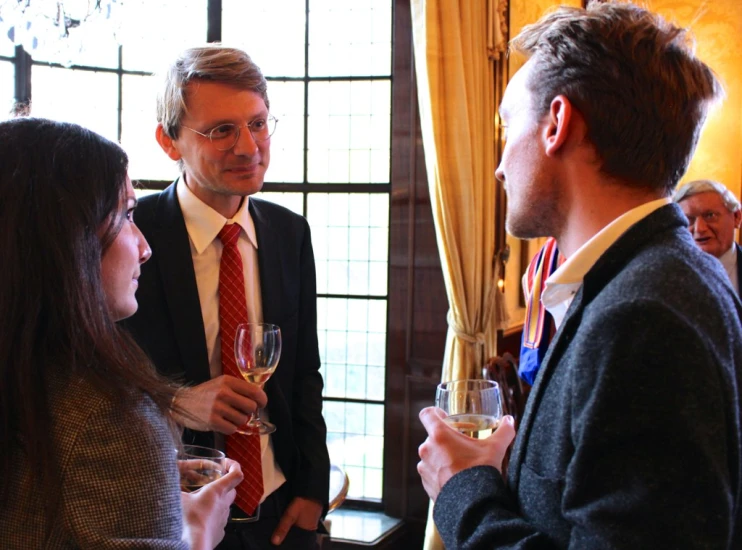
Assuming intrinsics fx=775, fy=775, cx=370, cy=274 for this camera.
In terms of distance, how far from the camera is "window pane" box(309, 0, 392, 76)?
4207mm

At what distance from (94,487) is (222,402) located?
72 cm

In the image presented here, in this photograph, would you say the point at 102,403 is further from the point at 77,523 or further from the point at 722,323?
the point at 722,323

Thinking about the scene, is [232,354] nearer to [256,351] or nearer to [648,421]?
[256,351]

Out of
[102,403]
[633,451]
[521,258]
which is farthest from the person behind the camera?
[521,258]

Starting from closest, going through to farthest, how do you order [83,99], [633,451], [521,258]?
[633,451]
[83,99]
[521,258]

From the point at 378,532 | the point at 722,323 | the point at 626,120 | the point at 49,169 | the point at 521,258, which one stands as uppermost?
the point at 626,120

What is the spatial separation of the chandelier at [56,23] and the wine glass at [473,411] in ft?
5.27

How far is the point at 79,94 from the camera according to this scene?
4188 millimetres

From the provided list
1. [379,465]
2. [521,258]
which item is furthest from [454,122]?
[379,465]

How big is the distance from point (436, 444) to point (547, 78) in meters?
0.66

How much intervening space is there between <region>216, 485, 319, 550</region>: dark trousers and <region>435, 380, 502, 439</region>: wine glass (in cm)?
85

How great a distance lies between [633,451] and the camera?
98 centimetres

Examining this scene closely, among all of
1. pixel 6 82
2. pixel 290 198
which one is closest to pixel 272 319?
pixel 290 198

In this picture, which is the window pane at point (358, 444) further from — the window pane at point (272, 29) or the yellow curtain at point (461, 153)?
the window pane at point (272, 29)
